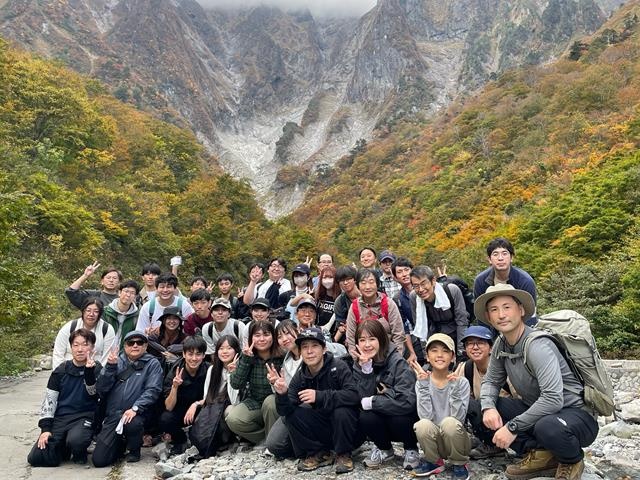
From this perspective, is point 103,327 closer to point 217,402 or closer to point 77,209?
point 217,402

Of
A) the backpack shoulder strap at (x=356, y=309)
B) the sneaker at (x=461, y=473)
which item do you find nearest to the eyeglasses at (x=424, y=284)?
the backpack shoulder strap at (x=356, y=309)

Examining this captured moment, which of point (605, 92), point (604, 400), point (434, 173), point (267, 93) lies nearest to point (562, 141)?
point (605, 92)

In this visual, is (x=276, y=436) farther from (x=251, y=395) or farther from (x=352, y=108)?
(x=352, y=108)

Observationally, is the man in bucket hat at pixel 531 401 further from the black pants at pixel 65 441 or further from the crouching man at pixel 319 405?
the black pants at pixel 65 441

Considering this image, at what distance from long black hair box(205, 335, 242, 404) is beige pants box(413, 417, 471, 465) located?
2173mm

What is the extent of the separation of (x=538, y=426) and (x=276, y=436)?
2.46 metres

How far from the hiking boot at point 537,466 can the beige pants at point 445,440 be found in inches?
15.7

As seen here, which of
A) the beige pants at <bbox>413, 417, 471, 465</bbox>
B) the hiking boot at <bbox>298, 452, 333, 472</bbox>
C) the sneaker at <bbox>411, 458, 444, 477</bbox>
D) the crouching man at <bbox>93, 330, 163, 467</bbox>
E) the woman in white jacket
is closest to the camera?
the beige pants at <bbox>413, 417, 471, 465</bbox>

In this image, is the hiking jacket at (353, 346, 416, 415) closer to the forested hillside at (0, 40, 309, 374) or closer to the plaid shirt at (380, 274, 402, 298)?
the plaid shirt at (380, 274, 402, 298)

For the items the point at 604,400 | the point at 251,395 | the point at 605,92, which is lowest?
the point at 251,395

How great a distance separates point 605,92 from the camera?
27.5m

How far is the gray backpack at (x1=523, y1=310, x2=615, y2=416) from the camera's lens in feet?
10.2

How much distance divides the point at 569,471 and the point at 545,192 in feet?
64.7

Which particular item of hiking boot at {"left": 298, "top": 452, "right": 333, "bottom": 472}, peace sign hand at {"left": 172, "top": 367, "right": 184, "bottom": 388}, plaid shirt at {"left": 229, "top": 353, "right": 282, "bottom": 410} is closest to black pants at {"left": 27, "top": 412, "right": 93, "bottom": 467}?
peace sign hand at {"left": 172, "top": 367, "right": 184, "bottom": 388}
